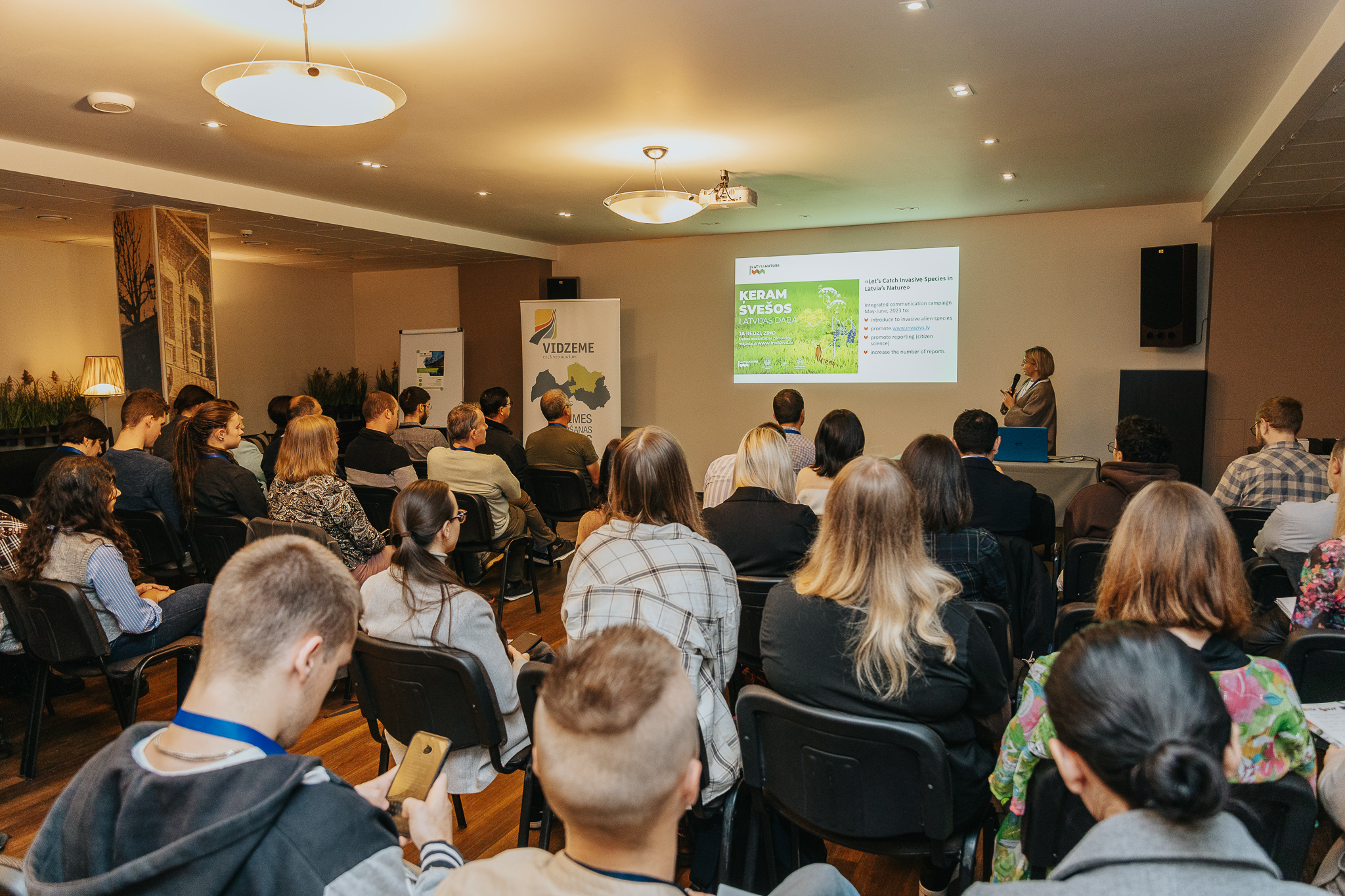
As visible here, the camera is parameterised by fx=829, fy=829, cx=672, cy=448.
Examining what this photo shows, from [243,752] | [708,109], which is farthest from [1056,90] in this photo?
[243,752]

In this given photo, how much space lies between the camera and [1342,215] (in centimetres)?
668

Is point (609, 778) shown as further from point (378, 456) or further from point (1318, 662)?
point (378, 456)

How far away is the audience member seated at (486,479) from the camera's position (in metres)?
4.86

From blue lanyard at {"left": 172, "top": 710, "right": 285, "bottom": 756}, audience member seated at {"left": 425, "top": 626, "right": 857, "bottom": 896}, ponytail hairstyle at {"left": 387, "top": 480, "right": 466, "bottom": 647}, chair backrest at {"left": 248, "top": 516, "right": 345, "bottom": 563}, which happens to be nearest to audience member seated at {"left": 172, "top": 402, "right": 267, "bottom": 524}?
chair backrest at {"left": 248, "top": 516, "right": 345, "bottom": 563}

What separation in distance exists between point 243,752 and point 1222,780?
1159 millimetres

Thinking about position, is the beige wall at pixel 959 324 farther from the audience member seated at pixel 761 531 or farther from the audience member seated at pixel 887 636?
the audience member seated at pixel 887 636

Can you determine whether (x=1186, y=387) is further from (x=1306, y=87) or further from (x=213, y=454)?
(x=213, y=454)

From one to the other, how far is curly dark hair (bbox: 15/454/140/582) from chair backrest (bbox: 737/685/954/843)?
2494mm

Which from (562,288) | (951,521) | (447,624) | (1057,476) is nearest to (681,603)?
(447,624)

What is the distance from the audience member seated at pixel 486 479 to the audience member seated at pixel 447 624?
2.46 m

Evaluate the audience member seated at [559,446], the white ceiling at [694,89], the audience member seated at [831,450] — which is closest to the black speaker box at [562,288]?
the white ceiling at [694,89]

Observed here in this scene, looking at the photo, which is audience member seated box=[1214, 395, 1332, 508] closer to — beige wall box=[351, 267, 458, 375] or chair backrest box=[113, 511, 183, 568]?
chair backrest box=[113, 511, 183, 568]

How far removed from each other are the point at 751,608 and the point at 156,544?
10.4 feet

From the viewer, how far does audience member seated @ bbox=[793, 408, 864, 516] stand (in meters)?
3.71
